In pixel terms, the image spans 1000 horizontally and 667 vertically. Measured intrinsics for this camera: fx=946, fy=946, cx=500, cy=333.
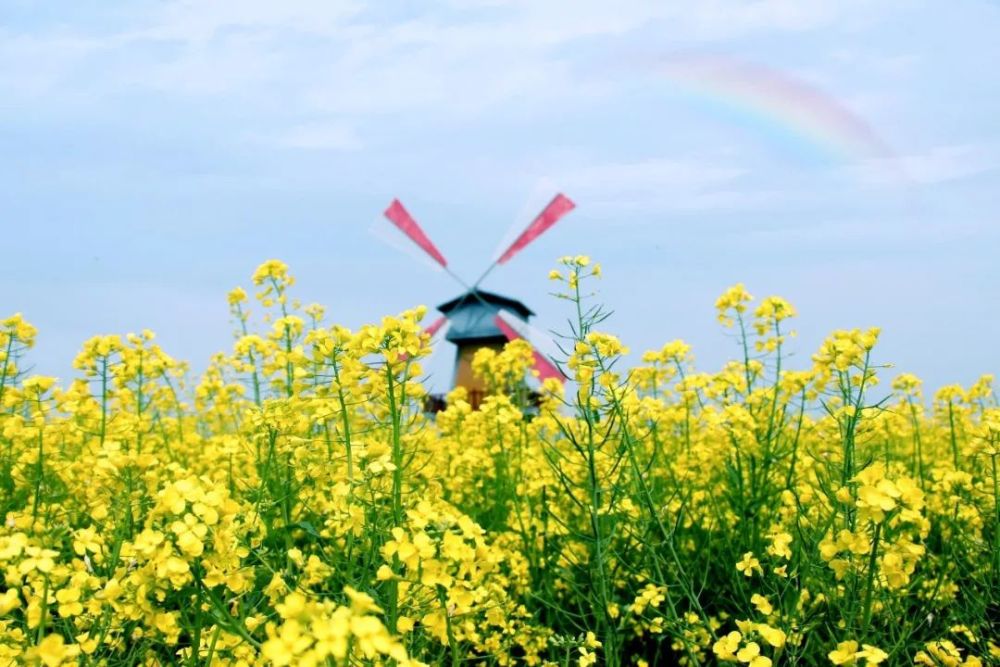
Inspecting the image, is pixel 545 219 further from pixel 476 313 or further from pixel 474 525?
pixel 474 525

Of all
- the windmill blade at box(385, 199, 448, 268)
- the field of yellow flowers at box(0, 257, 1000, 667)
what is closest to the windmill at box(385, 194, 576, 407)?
the windmill blade at box(385, 199, 448, 268)

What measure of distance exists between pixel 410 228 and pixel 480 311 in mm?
2566

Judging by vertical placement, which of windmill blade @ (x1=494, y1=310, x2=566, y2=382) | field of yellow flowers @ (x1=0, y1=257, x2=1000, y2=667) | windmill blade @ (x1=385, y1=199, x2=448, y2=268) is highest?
windmill blade @ (x1=385, y1=199, x2=448, y2=268)

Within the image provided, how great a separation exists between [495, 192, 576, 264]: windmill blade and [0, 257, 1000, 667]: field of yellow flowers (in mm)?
14630

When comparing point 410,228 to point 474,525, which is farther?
point 410,228

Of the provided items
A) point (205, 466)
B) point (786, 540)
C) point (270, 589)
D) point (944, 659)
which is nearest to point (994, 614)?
point (944, 659)

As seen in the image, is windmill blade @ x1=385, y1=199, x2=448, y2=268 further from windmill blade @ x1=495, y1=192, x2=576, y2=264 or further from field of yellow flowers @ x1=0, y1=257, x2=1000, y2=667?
field of yellow flowers @ x1=0, y1=257, x2=1000, y2=667

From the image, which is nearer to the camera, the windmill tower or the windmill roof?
the windmill tower

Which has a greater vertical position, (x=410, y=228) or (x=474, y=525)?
(x=410, y=228)

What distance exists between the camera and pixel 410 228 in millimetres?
22344

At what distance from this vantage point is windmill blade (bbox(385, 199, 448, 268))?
867 inches

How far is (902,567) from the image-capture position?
2.66 meters

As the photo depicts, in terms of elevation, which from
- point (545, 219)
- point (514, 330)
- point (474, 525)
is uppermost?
point (545, 219)

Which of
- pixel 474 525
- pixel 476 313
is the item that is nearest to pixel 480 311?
pixel 476 313
